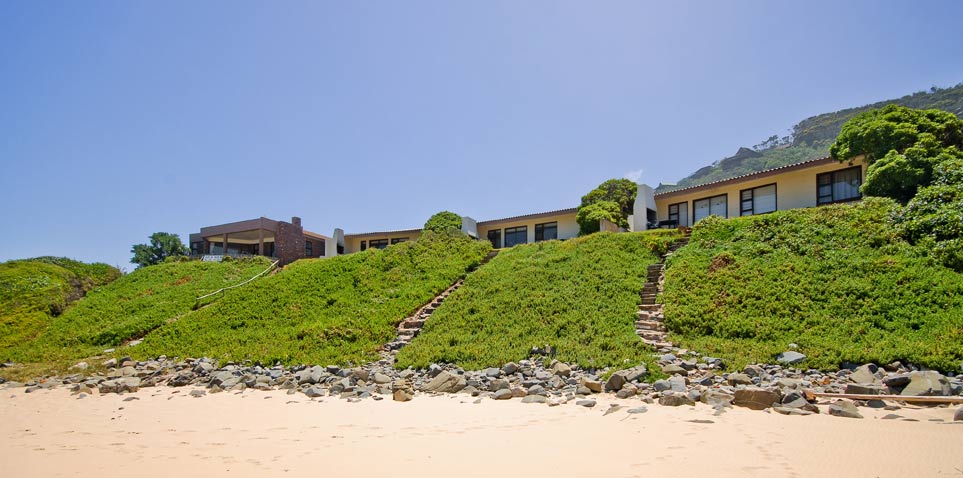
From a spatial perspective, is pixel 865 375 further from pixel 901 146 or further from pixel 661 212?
pixel 661 212

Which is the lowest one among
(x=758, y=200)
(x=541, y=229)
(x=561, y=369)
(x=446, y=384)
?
(x=446, y=384)

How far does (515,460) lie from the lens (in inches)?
211

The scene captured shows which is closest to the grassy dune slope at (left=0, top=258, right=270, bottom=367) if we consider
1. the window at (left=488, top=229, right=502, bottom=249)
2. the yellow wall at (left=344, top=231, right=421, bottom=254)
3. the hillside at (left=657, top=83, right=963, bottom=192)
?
the yellow wall at (left=344, top=231, right=421, bottom=254)

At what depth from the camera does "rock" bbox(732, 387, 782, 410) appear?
747cm

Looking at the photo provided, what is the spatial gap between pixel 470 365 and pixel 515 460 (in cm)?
707

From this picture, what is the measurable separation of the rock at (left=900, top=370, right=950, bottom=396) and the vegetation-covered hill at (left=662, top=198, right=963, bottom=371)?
4.00ft

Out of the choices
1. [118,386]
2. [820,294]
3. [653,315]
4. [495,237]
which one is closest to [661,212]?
[495,237]

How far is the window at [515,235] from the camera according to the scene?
33.9 m

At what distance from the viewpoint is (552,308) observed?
15836mm

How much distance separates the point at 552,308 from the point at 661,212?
16.1 meters

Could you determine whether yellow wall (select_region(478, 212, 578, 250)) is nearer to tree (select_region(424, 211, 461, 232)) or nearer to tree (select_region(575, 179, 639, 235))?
tree (select_region(575, 179, 639, 235))

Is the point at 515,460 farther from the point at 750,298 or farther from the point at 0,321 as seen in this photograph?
the point at 0,321

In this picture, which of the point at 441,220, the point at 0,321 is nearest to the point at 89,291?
the point at 0,321

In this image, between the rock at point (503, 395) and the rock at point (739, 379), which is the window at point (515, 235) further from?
the rock at point (739, 379)
